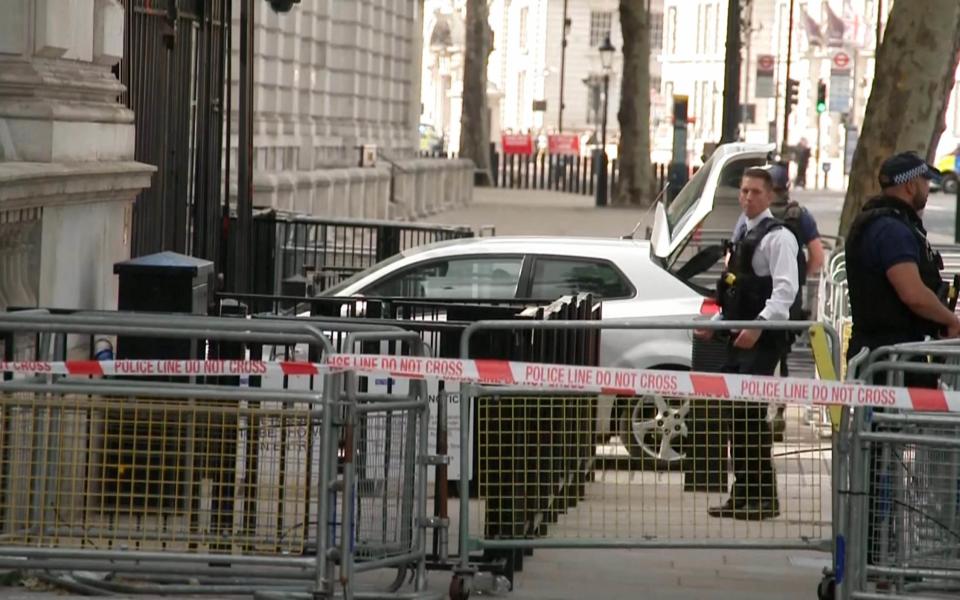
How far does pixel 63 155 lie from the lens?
10320mm

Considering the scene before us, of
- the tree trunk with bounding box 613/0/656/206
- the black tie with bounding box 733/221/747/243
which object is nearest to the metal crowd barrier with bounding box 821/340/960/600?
the black tie with bounding box 733/221/747/243

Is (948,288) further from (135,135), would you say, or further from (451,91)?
(451,91)

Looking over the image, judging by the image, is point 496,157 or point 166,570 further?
point 496,157

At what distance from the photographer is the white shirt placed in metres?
10.5

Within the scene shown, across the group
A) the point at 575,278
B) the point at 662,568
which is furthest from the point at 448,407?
the point at 575,278

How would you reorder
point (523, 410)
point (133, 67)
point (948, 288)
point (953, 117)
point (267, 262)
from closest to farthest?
point (523, 410), point (948, 288), point (133, 67), point (267, 262), point (953, 117)

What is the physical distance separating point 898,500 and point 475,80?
51.0 metres

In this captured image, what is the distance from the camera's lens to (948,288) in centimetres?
939

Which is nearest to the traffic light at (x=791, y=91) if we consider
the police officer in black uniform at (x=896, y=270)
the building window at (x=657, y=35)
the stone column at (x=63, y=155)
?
the stone column at (x=63, y=155)

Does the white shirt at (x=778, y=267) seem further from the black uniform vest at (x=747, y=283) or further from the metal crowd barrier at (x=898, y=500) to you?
the metal crowd barrier at (x=898, y=500)

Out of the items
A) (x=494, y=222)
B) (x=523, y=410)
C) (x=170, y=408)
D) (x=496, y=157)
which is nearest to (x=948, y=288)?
(x=523, y=410)

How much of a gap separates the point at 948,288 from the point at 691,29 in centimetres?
9918

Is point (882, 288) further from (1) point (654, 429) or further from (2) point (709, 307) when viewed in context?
(2) point (709, 307)

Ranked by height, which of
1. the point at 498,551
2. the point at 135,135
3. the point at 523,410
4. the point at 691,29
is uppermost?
the point at 691,29
